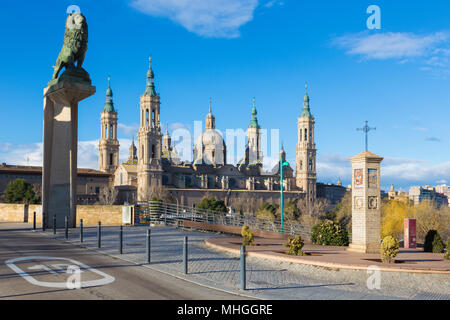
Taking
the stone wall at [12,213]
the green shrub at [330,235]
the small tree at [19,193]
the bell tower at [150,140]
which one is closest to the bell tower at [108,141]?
the bell tower at [150,140]

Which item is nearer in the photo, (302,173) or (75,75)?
(75,75)

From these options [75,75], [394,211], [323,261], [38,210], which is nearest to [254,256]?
[323,261]

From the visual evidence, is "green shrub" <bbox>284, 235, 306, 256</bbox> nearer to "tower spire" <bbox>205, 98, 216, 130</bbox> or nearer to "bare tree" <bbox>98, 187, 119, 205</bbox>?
"bare tree" <bbox>98, 187, 119, 205</bbox>

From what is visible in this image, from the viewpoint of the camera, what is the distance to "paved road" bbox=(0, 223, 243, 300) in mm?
9648

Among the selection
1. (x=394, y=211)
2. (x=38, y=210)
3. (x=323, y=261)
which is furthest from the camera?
(x=394, y=211)

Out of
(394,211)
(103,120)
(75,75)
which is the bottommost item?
(394,211)

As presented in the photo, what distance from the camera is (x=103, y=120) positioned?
477 feet

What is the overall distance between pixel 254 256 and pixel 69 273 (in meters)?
6.49

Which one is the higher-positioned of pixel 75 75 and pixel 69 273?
pixel 75 75

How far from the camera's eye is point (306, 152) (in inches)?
6122

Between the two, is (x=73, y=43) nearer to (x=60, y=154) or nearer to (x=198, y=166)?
(x=60, y=154)

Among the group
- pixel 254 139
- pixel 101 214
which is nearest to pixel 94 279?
pixel 101 214

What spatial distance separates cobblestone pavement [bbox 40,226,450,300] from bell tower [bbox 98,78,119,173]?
130884mm
